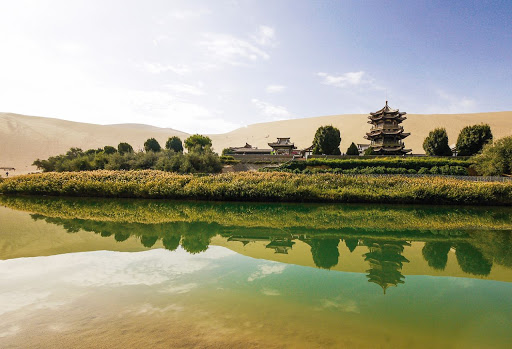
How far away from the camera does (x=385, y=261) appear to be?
298 inches

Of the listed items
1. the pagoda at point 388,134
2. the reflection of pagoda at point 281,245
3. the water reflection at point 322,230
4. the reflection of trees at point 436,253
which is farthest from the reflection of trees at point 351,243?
the pagoda at point 388,134

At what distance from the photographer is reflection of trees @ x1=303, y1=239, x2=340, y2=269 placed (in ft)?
24.1

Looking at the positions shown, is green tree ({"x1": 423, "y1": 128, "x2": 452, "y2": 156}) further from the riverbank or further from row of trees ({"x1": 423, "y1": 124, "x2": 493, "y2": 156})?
the riverbank

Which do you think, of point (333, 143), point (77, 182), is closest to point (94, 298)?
point (77, 182)

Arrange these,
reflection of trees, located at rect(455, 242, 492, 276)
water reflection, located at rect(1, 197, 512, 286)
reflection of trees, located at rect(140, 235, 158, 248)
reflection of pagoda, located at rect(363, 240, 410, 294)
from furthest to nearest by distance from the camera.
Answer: reflection of trees, located at rect(140, 235, 158, 248) < water reflection, located at rect(1, 197, 512, 286) < reflection of trees, located at rect(455, 242, 492, 276) < reflection of pagoda, located at rect(363, 240, 410, 294)

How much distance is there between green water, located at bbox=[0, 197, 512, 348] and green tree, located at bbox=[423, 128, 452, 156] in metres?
25.7

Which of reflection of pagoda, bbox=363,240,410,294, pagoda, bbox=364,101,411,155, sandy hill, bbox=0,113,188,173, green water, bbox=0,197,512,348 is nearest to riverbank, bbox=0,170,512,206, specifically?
green water, bbox=0,197,512,348

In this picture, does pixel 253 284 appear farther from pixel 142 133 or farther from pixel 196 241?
pixel 142 133

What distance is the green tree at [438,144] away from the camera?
3412 centimetres

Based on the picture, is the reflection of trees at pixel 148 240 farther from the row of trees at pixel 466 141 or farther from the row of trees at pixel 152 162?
the row of trees at pixel 466 141

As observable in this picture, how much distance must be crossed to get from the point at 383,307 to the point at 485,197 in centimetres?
1787

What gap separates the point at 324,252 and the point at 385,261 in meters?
1.66

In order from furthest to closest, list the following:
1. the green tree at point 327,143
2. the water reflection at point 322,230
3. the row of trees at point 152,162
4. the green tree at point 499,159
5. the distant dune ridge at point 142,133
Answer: the distant dune ridge at point 142,133 < the green tree at point 327,143 < the row of trees at point 152,162 < the green tree at point 499,159 < the water reflection at point 322,230

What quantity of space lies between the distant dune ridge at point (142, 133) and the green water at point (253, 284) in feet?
162
